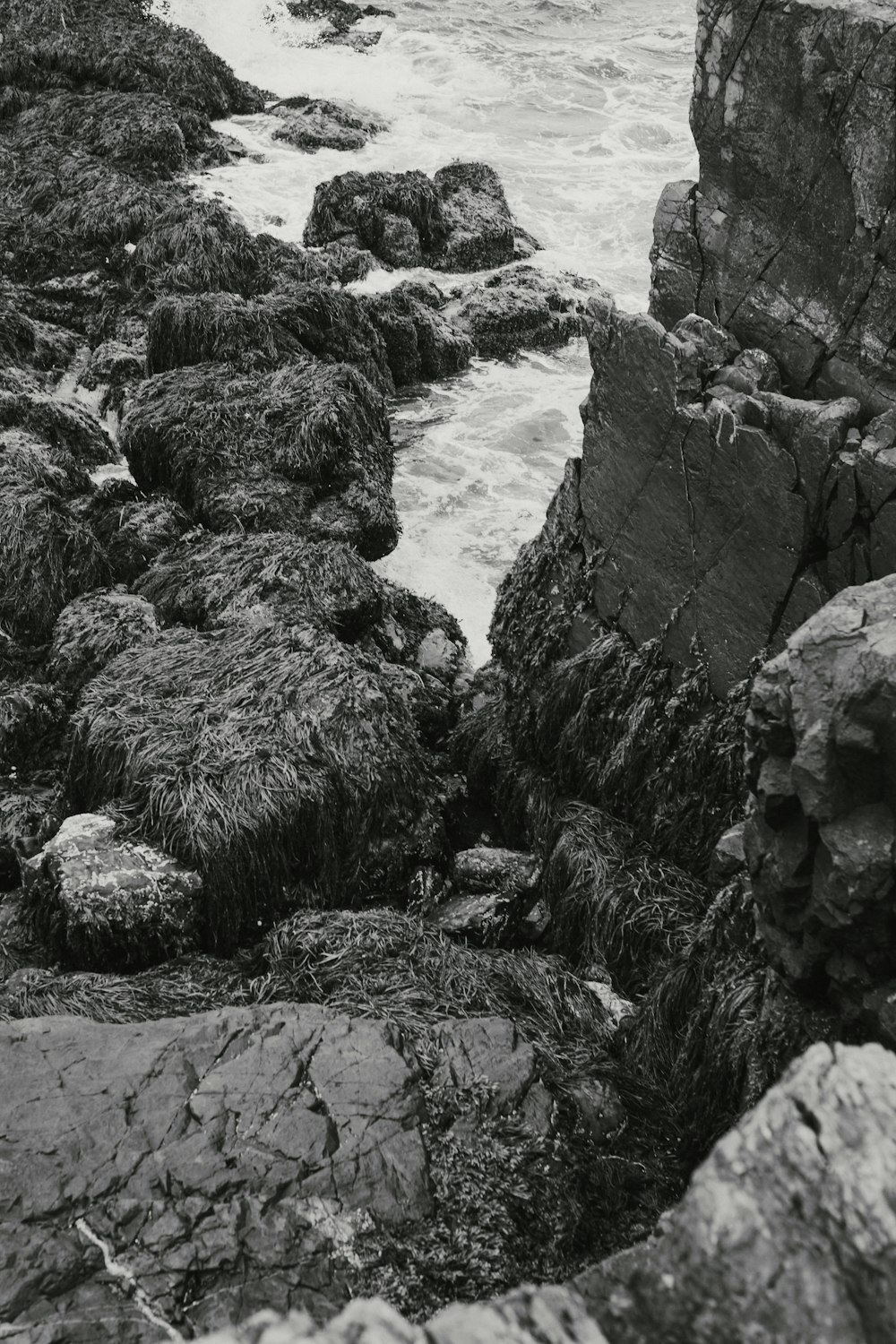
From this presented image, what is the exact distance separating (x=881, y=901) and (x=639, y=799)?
123 inches

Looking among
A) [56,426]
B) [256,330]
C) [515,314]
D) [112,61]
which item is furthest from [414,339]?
[112,61]

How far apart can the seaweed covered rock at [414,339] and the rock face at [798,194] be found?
6.99 m

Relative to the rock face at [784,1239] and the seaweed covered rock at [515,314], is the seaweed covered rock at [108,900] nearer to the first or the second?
the rock face at [784,1239]

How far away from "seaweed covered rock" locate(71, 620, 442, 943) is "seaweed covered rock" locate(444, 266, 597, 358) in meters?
7.38

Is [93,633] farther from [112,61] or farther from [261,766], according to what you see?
[112,61]

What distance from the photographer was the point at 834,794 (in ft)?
11.9

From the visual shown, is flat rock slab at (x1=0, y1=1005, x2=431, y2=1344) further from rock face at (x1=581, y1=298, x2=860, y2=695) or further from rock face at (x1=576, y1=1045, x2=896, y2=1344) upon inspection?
rock face at (x1=581, y1=298, x2=860, y2=695)

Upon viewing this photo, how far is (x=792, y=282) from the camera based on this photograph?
572 centimetres

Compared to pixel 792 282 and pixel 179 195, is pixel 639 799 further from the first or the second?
pixel 179 195

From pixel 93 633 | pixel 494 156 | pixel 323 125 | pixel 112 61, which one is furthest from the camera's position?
pixel 494 156

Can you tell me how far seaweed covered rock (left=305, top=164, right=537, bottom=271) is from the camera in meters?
14.5

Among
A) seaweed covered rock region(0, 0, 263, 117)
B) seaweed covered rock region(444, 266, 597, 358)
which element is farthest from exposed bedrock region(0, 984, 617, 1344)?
seaweed covered rock region(0, 0, 263, 117)

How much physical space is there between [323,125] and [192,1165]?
18.1 metres

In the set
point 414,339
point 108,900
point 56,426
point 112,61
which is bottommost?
point 108,900
